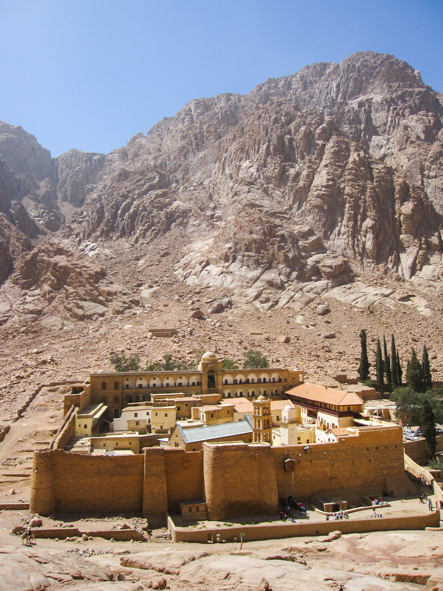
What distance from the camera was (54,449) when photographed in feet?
82.8

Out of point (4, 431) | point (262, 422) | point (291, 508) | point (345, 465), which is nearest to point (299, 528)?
point (291, 508)

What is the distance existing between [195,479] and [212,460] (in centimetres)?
163

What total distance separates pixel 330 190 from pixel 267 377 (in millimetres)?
56069

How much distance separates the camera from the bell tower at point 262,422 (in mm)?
29938

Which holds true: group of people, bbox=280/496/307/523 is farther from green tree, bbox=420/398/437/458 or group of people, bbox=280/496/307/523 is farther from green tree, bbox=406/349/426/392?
green tree, bbox=406/349/426/392

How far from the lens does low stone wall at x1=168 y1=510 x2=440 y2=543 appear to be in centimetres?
2258

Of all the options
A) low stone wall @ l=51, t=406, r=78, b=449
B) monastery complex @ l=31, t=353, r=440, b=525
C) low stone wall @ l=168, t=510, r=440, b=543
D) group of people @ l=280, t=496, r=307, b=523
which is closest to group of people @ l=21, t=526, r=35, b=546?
monastery complex @ l=31, t=353, r=440, b=525

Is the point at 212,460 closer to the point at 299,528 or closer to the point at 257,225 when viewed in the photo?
Result: the point at 299,528

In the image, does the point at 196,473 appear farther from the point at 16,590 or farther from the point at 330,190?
the point at 330,190

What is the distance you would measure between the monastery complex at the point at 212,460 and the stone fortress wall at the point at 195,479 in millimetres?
48

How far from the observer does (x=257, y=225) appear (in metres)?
85.7

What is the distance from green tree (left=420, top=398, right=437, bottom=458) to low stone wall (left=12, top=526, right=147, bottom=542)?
19.7 metres

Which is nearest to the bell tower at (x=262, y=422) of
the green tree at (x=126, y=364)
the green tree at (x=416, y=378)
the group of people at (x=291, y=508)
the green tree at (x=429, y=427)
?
the group of people at (x=291, y=508)

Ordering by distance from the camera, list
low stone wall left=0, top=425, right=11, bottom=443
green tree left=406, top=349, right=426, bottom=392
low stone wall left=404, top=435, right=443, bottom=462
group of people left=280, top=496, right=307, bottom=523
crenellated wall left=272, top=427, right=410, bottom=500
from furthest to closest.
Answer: green tree left=406, top=349, right=426, bottom=392, low stone wall left=0, top=425, right=11, bottom=443, low stone wall left=404, top=435, right=443, bottom=462, crenellated wall left=272, top=427, right=410, bottom=500, group of people left=280, top=496, right=307, bottom=523
